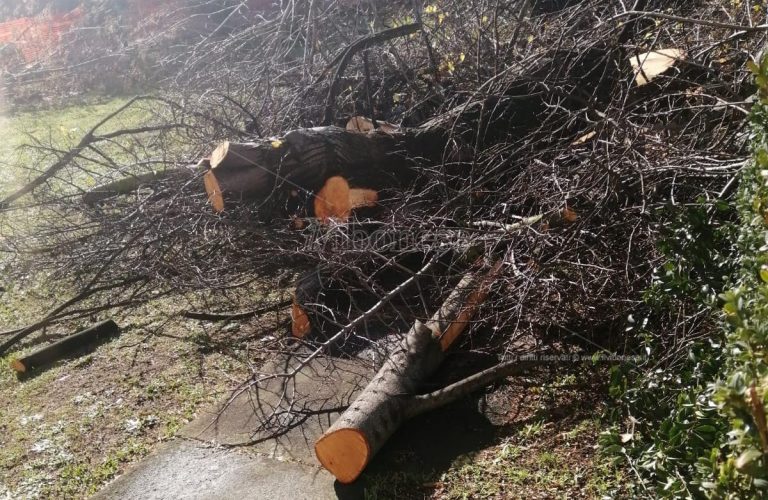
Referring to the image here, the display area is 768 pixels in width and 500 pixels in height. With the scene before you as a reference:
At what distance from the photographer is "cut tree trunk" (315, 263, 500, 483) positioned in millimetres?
3350

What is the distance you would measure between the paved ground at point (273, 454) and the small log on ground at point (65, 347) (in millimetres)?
1594

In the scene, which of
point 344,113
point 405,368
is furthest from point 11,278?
point 405,368

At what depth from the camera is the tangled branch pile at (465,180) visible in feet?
12.4

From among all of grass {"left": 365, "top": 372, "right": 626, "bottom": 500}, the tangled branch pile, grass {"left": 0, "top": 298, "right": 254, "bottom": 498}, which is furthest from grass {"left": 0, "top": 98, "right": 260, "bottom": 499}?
grass {"left": 365, "top": 372, "right": 626, "bottom": 500}

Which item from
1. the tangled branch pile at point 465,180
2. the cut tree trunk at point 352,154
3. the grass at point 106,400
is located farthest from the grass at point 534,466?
the cut tree trunk at point 352,154

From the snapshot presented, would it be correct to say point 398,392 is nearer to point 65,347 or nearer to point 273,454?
point 273,454

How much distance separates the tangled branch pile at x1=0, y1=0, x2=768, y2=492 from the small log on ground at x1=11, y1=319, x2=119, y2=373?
0.22 m

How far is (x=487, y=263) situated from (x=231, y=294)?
231 centimetres

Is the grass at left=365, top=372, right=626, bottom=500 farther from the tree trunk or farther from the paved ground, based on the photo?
the tree trunk

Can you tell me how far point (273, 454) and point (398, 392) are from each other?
2.34 ft

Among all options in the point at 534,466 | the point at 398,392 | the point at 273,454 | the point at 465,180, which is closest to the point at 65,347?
the point at 273,454

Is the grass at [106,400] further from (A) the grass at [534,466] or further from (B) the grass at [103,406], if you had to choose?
(A) the grass at [534,466]

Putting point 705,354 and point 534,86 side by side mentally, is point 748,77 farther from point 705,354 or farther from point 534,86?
point 705,354

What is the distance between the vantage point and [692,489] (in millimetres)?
2404
